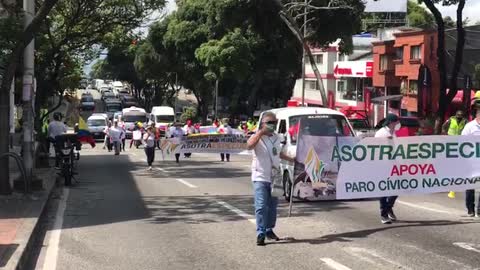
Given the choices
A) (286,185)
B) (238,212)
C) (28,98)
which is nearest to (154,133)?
(28,98)

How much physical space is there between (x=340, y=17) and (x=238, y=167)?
18.6 metres

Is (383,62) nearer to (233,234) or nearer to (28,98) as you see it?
(28,98)

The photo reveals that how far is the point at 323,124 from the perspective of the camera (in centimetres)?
1436

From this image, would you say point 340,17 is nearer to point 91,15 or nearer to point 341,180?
point 91,15

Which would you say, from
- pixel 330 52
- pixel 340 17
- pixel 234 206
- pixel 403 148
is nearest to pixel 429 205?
pixel 403 148

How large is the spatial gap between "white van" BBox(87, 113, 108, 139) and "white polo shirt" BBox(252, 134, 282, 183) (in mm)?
38062

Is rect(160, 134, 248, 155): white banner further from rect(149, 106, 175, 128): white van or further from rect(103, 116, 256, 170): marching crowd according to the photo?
rect(149, 106, 175, 128): white van

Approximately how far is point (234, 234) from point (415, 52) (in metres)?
36.2

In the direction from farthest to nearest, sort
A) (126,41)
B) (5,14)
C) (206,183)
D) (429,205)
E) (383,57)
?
(383,57) → (126,41) → (206,183) → (5,14) → (429,205)

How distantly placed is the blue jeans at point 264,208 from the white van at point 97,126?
125 ft

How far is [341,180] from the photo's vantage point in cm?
1071

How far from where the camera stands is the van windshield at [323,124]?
14.2 metres

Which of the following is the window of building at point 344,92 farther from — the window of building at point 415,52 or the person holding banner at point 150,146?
the person holding banner at point 150,146

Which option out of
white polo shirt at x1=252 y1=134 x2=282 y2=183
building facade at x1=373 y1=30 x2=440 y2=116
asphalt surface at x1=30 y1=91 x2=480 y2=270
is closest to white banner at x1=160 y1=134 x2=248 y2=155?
asphalt surface at x1=30 y1=91 x2=480 y2=270
